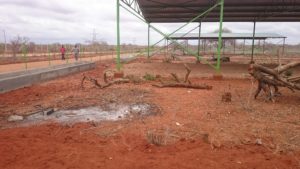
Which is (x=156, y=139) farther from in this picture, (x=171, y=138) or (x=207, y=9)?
(x=207, y=9)

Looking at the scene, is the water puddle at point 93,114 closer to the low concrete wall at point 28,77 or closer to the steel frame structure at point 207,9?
the low concrete wall at point 28,77

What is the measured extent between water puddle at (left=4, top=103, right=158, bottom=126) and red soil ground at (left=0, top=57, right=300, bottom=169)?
399 mm

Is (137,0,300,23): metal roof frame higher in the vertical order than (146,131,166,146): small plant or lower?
higher

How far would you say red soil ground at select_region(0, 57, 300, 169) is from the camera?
188 inches

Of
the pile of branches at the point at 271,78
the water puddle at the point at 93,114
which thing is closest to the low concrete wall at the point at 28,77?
the water puddle at the point at 93,114

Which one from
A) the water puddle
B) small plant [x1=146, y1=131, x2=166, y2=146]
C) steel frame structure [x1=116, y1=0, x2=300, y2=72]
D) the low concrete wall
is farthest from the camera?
steel frame structure [x1=116, y1=0, x2=300, y2=72]

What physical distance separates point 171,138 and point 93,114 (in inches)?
110

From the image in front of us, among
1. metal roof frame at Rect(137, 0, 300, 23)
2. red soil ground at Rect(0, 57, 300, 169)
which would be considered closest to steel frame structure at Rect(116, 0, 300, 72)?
metal roof frame at Rect(137, 0, 300, 23)

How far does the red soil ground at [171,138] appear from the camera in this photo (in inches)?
188

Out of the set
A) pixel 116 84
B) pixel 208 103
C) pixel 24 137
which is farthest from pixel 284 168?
pixel 116 84

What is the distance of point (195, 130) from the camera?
626cm

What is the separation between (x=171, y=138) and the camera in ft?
19.0

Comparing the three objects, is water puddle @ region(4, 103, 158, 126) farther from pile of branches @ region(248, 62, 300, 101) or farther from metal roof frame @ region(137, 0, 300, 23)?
metal roof frame @ region(137, 0, 300, 23)

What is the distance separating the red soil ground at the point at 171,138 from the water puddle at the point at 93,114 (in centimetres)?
40
